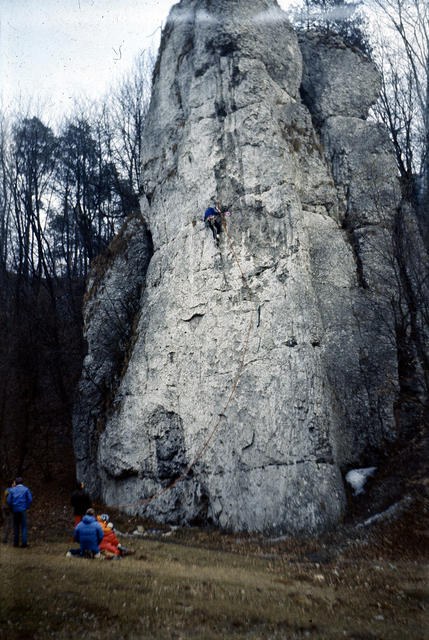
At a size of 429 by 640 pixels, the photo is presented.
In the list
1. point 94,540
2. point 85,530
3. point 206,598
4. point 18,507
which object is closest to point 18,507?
point 18,507

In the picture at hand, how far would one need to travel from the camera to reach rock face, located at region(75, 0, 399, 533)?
1374 centimetres

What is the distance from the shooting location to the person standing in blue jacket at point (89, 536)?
9711mm

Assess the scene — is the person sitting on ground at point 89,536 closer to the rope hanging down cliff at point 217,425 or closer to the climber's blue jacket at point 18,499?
the climber's blue jacket at point 18,499

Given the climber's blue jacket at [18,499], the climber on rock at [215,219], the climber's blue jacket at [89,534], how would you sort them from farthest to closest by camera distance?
the climber on rock at [215,219] < the climber's blue jacket at [18,499] < the climber's blue jacket at [89,534]

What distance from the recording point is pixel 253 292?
A: 15.5 metres

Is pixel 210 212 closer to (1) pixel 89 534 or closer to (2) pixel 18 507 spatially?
(2) pixel 18 507

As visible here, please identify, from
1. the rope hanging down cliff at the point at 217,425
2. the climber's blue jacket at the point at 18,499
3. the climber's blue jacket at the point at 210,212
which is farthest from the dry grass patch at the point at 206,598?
the climber's blue jacket at the point at 210,212

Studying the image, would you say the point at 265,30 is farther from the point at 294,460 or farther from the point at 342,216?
the point at 294,460

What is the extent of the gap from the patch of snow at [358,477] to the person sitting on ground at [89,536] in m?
7.03

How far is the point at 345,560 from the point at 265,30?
18.6 m

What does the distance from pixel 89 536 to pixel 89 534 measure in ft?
0.12

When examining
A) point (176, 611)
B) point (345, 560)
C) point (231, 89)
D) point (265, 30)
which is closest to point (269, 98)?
point (231, 89)

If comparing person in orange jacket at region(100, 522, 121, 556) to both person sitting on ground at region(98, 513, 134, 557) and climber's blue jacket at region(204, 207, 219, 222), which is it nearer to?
→ person sitting on ground at region(98, 513, 134, 557)

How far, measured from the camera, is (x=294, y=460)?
510 inches
